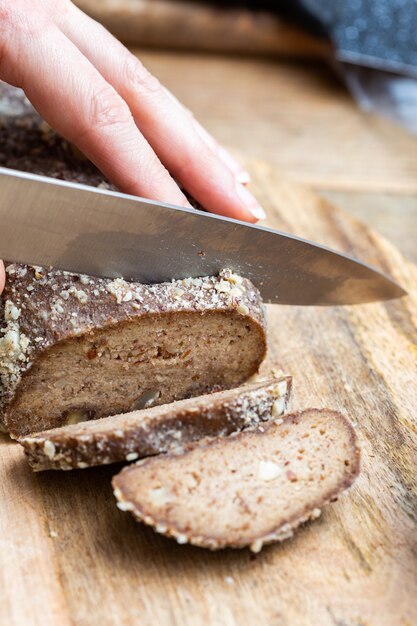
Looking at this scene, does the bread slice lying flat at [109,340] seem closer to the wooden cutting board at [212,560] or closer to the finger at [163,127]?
the wooden cutting board at [212,560]

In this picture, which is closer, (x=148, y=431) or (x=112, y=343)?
(x=148, y=431)

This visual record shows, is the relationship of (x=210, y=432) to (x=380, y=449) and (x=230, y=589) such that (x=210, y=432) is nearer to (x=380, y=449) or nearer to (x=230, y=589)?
(x=230, y=589)

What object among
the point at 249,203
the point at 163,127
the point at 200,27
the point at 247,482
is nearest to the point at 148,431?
the point at 247,482

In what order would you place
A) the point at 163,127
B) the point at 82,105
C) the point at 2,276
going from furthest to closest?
the point at 163,127 < the point at 82,105 < the point at 2,276

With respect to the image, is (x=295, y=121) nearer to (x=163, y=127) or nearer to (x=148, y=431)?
(x=163, y=127)

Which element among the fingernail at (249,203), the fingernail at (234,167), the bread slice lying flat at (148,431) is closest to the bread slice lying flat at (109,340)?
the bread slice lying flat at (148,431)

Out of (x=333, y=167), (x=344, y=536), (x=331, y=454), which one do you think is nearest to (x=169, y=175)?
(x=331, y=454)

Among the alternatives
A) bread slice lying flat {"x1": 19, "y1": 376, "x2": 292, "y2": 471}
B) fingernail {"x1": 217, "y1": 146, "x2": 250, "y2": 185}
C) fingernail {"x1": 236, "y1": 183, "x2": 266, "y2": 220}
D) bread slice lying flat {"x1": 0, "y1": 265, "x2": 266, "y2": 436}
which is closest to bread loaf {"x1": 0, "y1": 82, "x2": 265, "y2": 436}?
bread slice lying flat {"x1": 0, "y1": 265, "x2": 266, "y2": 436}
